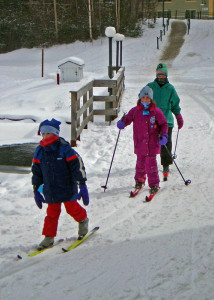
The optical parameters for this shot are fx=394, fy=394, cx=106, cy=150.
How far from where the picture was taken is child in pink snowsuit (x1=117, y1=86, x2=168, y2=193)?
549cm

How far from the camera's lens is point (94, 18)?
3912cm

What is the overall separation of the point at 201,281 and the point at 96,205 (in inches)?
92.3

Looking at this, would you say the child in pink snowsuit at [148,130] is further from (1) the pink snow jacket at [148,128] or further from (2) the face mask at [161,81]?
(2) the face mask at [161,81]

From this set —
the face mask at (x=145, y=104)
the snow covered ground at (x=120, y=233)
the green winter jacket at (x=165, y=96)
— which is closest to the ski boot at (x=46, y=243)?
the snow covered ground at (x=120, y=233)

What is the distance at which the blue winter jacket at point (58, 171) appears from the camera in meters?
4.11

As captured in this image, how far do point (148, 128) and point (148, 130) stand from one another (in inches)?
1.1

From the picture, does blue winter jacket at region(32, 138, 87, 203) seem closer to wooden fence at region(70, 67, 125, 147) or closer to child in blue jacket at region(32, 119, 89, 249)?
child in blue jacket at region(32, 119, 89, 249)

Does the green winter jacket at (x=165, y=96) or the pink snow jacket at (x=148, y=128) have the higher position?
the green winter jacket at (x=165, y=96)

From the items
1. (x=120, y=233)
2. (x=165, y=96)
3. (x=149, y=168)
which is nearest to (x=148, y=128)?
(x=149, y=168)

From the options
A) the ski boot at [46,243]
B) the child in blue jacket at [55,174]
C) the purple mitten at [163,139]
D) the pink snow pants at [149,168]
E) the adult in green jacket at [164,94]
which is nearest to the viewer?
the child in blue jacket at [55,174]

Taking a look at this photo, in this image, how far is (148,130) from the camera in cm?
556

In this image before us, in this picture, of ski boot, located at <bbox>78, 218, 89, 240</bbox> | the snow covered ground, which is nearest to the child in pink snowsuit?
the snow covered ground

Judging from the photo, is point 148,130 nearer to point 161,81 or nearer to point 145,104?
point 145,104

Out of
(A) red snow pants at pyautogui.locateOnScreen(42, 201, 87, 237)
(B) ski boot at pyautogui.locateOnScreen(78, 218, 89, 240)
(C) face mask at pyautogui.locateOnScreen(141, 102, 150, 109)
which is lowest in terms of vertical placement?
(B) ski boot at pyautogui.locateOnScreen(78, 218, 89, 240)
